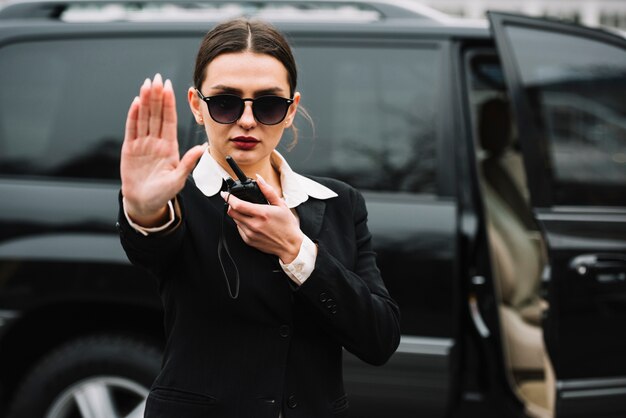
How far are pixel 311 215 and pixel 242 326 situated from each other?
9.5 inches

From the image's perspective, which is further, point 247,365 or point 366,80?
point 366,80

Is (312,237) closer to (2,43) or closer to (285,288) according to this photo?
(285,288)

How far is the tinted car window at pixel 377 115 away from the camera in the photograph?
2.75 metres

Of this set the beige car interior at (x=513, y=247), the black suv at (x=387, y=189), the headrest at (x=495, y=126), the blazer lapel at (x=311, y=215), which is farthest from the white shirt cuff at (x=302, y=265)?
the headrest at (x=495, y=126)

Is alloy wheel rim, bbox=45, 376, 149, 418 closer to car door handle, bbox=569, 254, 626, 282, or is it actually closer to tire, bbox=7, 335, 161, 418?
tire, bbox=7, 335, 161, 418

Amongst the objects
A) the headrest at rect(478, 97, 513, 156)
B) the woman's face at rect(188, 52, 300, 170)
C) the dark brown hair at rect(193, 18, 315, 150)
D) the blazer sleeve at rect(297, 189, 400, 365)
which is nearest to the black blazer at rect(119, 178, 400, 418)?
the blazer sleeve at rect(297, 189, 400, 365)

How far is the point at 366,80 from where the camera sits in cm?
277

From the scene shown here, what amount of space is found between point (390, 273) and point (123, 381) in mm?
1031

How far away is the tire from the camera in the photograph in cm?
273

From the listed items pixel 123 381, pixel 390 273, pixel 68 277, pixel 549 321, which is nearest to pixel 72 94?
pixel 68 277

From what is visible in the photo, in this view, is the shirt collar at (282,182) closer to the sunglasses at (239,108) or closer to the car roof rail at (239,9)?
the sunglasses at (239,108)

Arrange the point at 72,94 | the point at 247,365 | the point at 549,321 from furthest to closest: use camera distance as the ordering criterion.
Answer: the point at 72,94
the point at 549,321
the point at 247,365

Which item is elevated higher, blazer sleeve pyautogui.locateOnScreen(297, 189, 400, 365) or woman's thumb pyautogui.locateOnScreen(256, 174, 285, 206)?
woman's thumb pyautogui.locateOnScreen(256, 174, 285, 206)

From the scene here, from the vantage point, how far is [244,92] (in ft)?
4.25
